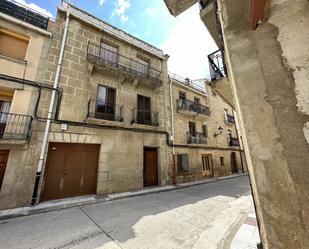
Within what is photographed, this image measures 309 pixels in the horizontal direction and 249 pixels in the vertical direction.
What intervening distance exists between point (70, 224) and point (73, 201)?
7.26 ft

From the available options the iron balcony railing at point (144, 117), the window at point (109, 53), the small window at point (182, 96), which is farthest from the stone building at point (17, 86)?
the small window at point (182, 96)

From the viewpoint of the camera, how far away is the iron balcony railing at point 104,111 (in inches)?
302

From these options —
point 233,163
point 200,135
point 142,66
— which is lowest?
point 233,163

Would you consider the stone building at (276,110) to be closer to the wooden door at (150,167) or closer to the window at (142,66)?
the wooden door at (150,167)

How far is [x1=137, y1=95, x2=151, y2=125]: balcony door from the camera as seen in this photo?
30.9ft

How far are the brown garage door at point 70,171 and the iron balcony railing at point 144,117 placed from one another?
109 inches

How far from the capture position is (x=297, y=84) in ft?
4.12

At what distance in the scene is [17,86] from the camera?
6.02m

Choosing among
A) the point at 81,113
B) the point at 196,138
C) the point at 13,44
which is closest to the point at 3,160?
the point at 81,113

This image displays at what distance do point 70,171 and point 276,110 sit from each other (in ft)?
25.6

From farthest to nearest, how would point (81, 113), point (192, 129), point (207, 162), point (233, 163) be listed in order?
point (233, 163) → point (207, 162) → point (192, 129) → point (81, 113)

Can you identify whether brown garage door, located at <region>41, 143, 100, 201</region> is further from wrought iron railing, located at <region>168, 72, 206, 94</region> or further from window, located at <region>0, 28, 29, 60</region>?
wrought iron railing, located at <region>168, 72, 206, 94</region>

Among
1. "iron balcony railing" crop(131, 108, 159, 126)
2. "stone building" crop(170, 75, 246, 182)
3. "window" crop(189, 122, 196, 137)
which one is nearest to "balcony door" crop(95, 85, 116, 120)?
"iron balcony railing" crop(131, 108, 159, 126)

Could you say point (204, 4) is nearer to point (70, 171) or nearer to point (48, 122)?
point (48, 122)
